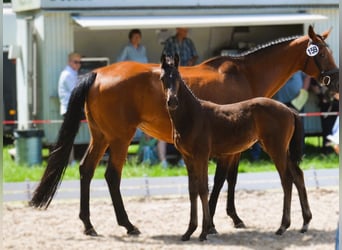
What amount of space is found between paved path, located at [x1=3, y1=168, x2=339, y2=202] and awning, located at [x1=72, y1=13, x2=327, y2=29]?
3065 millimetres

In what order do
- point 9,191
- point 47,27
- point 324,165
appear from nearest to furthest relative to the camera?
point 9,191
point 324,165
point 47,27

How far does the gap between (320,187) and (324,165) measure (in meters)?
1.64

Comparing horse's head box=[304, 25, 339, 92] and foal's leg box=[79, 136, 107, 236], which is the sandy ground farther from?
horse's head box=[304, 25, 339, 92]

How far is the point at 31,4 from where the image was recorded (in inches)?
487

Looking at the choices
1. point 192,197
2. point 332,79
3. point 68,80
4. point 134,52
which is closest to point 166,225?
point 192,197

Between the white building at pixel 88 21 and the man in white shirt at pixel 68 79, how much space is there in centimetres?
49

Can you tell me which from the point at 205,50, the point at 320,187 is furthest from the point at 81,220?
the point at 205,50

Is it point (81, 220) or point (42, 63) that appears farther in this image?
point (42, 63)

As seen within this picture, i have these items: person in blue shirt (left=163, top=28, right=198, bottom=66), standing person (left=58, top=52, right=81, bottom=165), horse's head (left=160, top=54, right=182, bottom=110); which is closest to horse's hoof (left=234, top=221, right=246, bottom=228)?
horse's head (left=160, top=54, right=182, bottom=110)

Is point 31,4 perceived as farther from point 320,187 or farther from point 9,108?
point 320,187

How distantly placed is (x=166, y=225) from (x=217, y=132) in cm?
135

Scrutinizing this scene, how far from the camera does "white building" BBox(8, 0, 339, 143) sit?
39.6 ft

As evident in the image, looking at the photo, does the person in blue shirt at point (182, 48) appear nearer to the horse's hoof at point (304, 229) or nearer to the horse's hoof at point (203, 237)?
the horse's hoof at point (304, 229)

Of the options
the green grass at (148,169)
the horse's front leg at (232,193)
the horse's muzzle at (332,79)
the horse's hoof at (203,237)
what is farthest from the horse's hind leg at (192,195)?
the green grass at (148,169)
